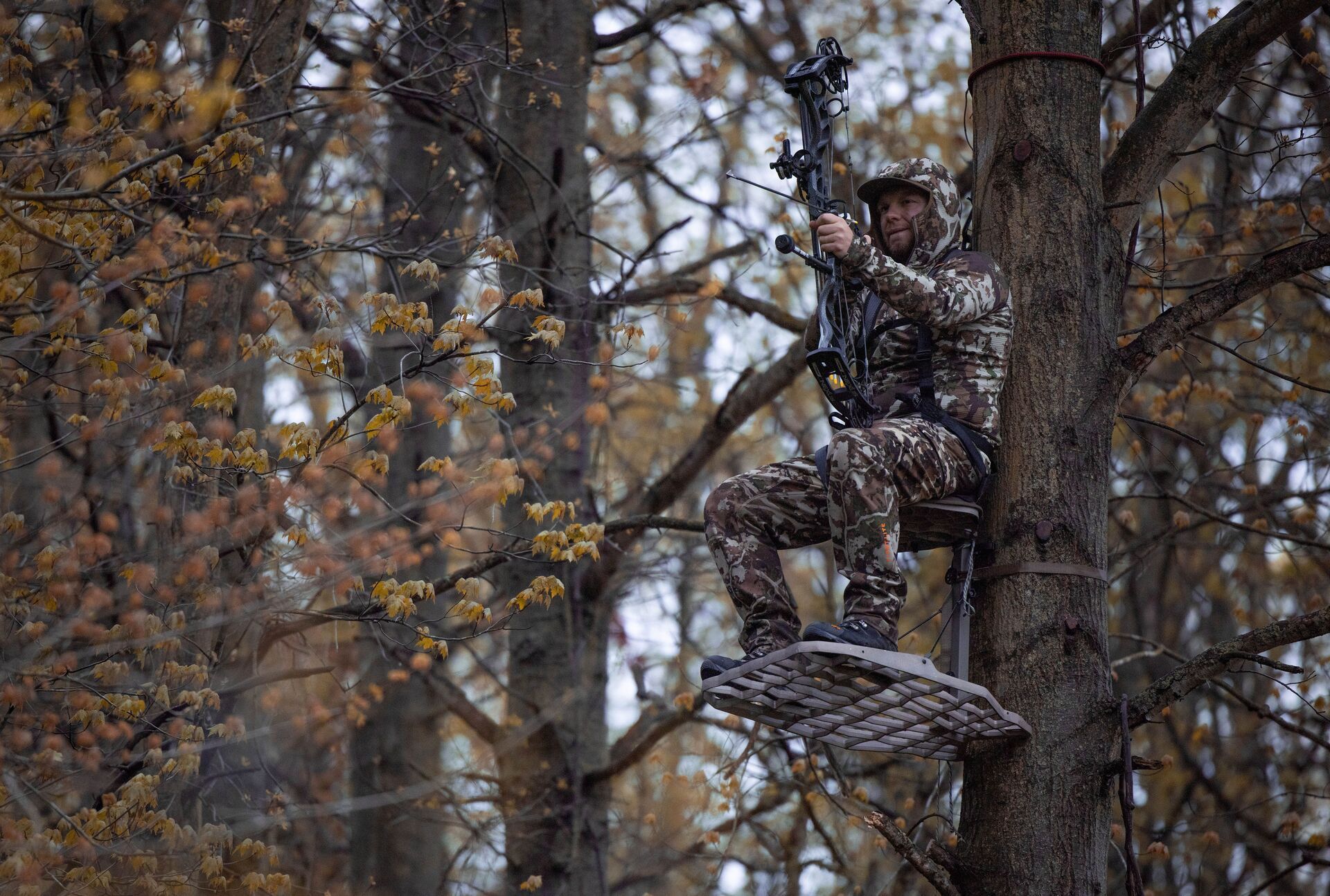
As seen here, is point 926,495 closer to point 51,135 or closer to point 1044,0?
point 1044,0

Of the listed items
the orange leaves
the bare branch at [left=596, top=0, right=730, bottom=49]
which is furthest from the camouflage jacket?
the bare branch at [left=596, top=0, right=730, bottom=49]

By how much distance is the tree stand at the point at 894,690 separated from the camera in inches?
162

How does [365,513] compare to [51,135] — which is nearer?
[51,135]

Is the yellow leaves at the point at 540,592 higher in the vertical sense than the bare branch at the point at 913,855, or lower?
higher

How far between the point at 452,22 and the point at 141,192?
5014 millimetres

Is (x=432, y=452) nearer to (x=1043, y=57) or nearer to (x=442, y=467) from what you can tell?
(x=442, y=467)

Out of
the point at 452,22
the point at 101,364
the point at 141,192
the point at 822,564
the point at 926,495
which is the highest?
the point at 452,22

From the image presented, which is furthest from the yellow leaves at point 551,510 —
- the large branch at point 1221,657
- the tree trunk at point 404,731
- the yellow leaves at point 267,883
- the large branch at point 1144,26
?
the tree trunk at point 404,731

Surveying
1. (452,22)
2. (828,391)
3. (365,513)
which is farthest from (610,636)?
(828,391)

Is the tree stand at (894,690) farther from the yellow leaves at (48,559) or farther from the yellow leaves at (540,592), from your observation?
the yellow leaves at (48,559)

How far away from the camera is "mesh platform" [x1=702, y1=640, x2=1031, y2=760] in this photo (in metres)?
4.09

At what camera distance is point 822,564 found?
1573 cm

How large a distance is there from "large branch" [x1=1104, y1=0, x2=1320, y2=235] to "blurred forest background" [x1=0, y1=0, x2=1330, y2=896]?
0.55m

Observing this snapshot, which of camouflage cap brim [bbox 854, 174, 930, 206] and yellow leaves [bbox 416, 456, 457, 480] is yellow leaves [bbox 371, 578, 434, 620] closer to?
yellow leaves [bbox 416, 456, 457, 480]
